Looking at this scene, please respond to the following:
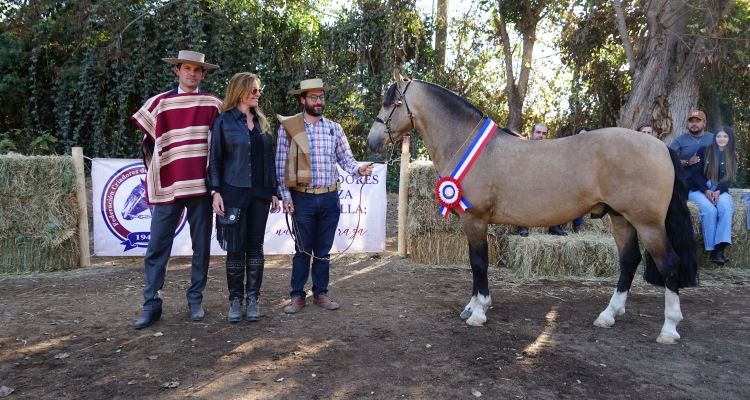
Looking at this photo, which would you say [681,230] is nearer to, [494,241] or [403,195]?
[494,241]

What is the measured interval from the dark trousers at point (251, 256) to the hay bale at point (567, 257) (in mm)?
3382

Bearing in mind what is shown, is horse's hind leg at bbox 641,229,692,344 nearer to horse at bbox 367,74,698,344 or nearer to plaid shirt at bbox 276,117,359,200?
horse at bbox 367,74,698,344

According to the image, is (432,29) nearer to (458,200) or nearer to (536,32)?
(536,32)

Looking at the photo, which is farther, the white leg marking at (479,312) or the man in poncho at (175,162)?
the white leg marking at (479,312)

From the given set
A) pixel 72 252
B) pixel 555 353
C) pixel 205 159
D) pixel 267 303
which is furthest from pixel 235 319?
pixel 72 252

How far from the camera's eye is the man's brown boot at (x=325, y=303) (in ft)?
15.0

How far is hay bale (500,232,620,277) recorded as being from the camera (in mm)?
6078

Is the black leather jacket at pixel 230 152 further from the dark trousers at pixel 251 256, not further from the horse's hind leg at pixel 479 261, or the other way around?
the horse's hind leg at pixel 479 261

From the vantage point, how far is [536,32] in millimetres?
11789

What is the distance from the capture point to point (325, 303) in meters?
4.60

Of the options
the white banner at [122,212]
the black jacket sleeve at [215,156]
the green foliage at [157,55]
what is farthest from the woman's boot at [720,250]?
the green foliage at [157,55]

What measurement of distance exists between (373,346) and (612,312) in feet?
7.06

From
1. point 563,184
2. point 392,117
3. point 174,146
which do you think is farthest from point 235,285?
point 563,184

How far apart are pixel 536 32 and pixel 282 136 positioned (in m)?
9.42
